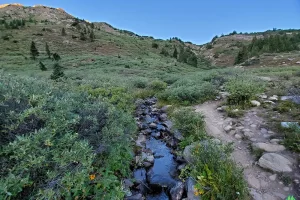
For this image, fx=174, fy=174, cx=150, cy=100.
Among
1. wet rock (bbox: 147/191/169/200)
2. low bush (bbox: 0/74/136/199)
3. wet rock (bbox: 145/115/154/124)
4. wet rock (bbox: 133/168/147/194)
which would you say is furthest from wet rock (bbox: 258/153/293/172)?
wet rock (bbox: 145/115/154/124)

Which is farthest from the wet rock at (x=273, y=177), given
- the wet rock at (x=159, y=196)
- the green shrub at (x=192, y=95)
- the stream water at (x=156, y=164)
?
the green shrub at (x=192, y=95)

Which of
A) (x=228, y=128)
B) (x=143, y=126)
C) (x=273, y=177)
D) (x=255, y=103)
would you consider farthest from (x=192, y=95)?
A: (x=273, y=177)

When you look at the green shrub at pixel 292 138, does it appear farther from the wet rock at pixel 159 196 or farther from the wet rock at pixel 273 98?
the wet rock at pixel 273 98

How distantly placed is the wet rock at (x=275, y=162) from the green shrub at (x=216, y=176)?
848 millimetres

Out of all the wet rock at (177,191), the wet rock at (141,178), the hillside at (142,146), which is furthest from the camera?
the wet rock at (141,178)

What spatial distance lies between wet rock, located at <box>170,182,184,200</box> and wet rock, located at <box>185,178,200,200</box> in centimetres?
15

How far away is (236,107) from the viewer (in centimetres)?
773

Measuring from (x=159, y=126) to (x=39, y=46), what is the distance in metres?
54.3

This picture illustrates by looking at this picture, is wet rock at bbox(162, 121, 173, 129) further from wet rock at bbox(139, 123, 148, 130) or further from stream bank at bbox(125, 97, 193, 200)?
wet rock at bbox(139, 123, 148, 130)

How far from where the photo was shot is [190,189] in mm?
3766

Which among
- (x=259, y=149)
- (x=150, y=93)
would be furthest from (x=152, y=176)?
(x=150, y=93)

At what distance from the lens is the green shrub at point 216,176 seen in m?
3.29

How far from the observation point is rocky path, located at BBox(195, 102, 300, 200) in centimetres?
343

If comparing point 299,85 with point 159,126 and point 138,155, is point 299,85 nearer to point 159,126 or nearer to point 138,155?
point 159,126
